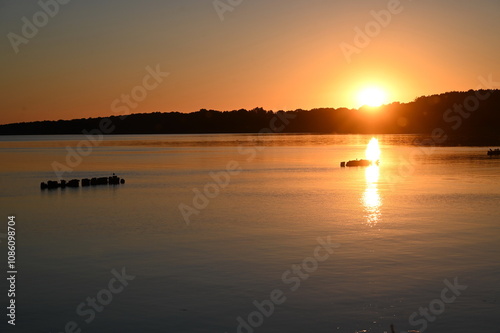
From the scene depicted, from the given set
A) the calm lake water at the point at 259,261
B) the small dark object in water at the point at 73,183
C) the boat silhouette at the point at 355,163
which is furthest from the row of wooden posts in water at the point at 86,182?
the boat silhouette at the point at 355,163

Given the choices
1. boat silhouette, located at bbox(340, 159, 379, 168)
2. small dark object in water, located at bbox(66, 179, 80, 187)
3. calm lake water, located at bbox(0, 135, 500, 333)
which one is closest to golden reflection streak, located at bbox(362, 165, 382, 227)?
calm lake water, located at bbox(0, 135, 500, 333)

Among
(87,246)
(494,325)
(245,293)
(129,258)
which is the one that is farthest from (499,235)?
(87,246)

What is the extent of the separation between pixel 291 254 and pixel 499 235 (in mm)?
10029

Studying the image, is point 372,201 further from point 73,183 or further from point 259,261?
point 73,183

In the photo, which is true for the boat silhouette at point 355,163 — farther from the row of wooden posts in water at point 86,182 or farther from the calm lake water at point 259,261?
the row of wooden posts in water at point 86,182

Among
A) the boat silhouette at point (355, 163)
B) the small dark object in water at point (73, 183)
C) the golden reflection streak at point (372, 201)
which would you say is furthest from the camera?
the boat silhouette at point (355, 163)

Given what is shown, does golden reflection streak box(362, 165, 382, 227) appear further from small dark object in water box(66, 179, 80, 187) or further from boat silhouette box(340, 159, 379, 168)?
small dark object in water box(66, 179, 80, 187)

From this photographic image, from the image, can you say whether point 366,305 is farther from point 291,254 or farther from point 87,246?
point 87,246

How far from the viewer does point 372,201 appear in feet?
121

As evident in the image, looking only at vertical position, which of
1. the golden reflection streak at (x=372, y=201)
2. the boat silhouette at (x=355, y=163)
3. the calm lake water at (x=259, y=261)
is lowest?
the calm lake water at (x=259, y=261)

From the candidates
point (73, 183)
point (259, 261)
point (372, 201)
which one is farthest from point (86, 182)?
point (259, 261)

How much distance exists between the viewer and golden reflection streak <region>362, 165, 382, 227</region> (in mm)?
29122

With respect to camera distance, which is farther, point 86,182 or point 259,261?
point 86,182

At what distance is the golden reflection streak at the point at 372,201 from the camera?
2912 cm
